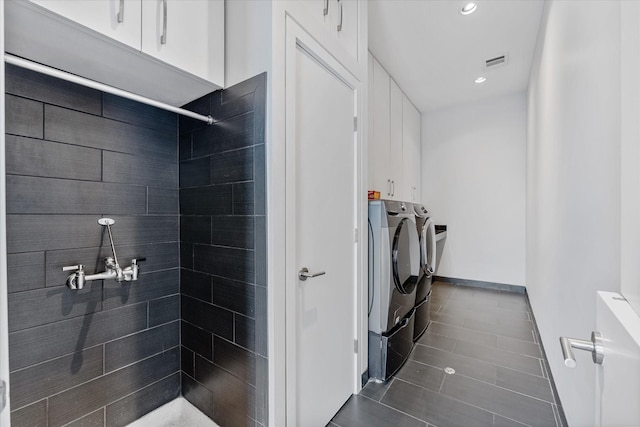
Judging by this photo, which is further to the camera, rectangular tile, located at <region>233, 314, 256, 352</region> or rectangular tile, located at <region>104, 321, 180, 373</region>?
rectangular tile, located at <region>104, 321, 180, 373</region>

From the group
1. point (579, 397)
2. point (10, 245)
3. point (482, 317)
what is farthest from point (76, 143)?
point (482, 317)

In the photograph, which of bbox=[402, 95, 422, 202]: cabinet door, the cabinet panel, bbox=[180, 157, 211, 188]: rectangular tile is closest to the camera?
bbox=[180, 157, 211, 188]: rectangular tile

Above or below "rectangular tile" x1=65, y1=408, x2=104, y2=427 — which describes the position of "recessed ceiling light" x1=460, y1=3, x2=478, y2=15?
above

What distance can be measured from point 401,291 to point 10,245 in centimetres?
213

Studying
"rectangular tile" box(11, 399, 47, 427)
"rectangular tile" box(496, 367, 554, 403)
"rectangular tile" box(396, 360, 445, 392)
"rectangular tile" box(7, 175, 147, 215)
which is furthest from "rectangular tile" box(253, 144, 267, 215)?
"rectangular tile" box(496, 367, 554, 403)

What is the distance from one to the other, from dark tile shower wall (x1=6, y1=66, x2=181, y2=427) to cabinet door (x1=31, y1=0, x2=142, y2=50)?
50cm

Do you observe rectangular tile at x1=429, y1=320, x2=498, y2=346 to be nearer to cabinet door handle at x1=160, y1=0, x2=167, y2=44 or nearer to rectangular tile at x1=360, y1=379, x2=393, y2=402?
rectangular tile at x1=360, y1=379, x2=393, y2=402

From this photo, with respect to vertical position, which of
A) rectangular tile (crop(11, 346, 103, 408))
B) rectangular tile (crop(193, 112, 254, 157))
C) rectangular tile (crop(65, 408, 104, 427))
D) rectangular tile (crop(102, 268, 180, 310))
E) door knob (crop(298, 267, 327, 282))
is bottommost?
rectangular tile (crop(65, 408, 104, 427))

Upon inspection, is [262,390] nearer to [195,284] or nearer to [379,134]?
[195,284]

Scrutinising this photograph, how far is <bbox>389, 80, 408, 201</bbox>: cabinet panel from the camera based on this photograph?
3.32 meters

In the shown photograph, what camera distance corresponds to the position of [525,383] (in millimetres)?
1865

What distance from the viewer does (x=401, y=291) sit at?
2088 mm

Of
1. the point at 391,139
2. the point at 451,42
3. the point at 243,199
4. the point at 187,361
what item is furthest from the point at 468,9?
the point at 187,361

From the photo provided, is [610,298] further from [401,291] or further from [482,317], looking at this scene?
[482,317]
